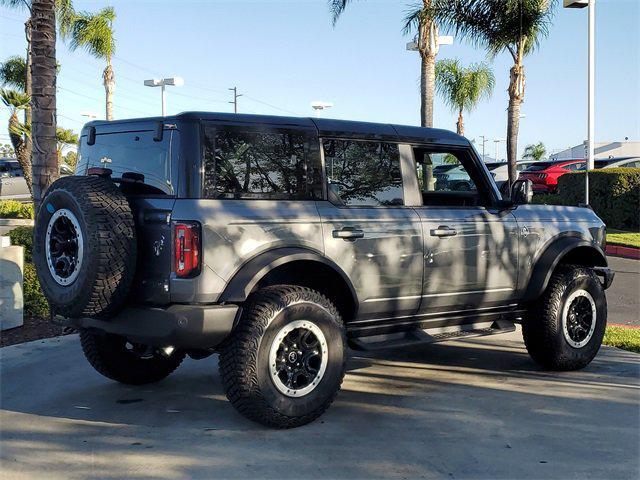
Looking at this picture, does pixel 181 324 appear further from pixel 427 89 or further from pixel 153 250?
pixel 427 89

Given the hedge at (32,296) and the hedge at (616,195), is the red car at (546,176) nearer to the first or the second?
the hedge at (616,195)

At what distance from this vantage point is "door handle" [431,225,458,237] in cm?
560

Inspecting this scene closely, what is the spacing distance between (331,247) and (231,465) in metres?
1.59

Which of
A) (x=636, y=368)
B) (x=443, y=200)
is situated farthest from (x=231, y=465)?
(x=636, y=368)

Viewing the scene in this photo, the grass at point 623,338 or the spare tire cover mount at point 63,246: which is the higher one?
the spare tire cover mount at point 63,246

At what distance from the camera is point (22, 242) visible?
359 inches

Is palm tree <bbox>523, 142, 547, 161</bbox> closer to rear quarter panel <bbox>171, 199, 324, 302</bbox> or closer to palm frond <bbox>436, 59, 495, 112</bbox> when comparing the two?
palm frond <bbox>436, 59, 495, 112</bbox>

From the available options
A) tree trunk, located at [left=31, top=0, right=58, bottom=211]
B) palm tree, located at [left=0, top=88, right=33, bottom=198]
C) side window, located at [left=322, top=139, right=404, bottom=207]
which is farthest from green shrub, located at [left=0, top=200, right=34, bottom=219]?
side window, located at [left=322, top=139, right=404, bottom=207]

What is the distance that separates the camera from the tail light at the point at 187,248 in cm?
450

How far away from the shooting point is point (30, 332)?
7.84 metres

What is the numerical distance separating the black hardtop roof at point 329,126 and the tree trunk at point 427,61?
40.5ft

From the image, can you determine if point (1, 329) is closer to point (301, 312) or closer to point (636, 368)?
point (301, 312)

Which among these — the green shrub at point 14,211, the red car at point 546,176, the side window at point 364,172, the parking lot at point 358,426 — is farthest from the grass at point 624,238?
the green shrub at point 14,211

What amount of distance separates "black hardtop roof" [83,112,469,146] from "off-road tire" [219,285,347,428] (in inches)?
45.3
